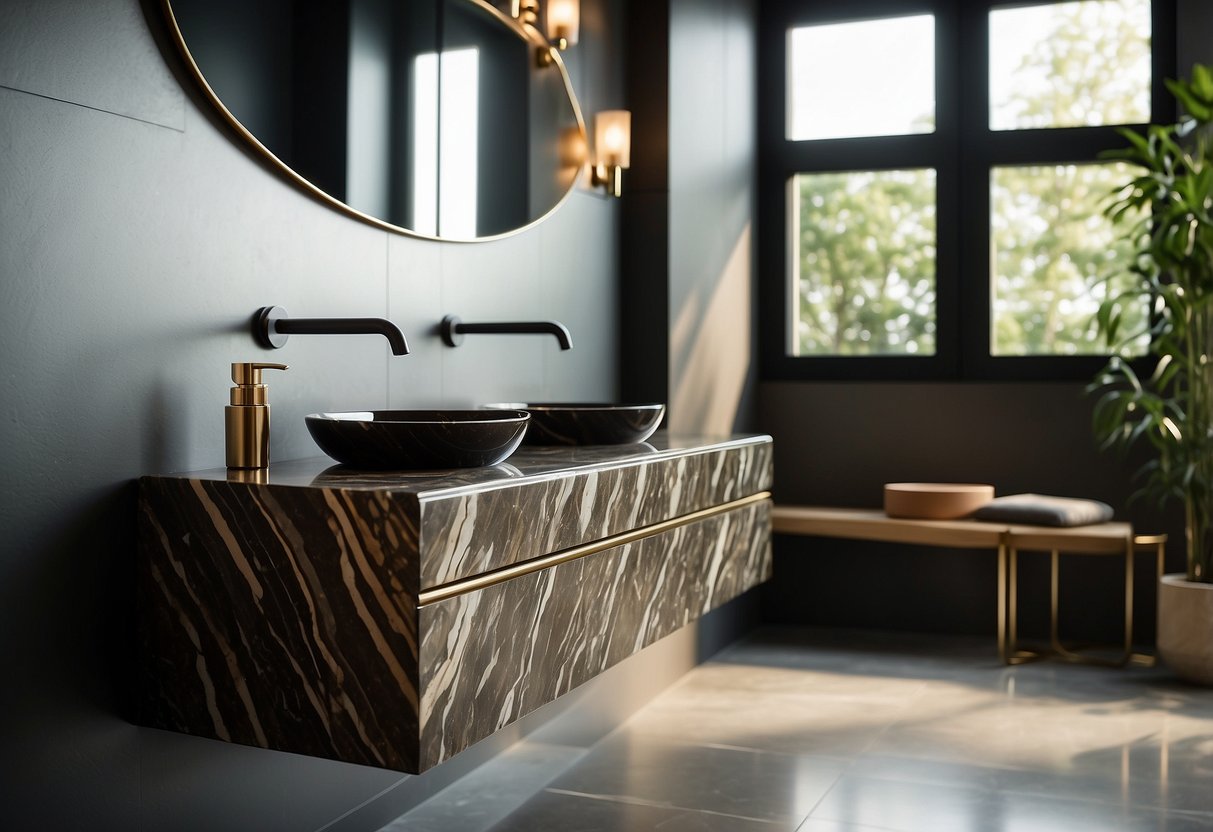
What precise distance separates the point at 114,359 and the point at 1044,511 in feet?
9.56

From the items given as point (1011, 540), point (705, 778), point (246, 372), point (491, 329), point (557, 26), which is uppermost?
point (557, 26)

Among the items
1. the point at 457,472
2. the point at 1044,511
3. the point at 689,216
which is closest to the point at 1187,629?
the point at 1044,511

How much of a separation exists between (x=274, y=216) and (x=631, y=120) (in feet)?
5.73

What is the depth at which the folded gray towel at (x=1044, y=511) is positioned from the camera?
149 inches

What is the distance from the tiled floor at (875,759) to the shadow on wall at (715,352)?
825 mm

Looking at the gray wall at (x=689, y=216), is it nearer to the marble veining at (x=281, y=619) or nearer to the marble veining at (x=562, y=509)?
the marble veining at (x=562, y=509)

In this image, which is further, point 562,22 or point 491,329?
point 562,22

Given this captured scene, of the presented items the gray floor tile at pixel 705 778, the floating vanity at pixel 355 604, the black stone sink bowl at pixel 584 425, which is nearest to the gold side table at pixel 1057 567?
the gray floor tile at pixel 705 778

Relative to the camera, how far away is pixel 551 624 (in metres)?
2.00

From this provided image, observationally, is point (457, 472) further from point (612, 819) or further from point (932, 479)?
point (932, 479)

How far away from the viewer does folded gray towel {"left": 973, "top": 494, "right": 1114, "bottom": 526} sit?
12.4 feet

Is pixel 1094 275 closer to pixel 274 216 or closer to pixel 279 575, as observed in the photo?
pixel 274 216

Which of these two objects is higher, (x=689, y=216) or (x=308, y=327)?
(x=689, y=216)

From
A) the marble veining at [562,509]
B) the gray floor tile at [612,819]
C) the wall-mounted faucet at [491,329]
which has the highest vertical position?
the wall-mounted faucet at [491,329]
